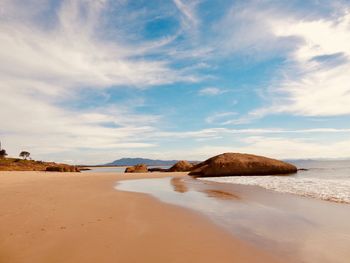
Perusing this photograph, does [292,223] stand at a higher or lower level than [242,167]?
lower

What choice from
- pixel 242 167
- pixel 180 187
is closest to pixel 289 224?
pixel 180 187

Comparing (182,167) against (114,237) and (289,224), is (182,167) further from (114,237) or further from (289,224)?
(114,237)

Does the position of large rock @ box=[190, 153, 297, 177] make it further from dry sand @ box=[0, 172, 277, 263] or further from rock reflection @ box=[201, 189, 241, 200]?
dry sand @ box=[0, 172, 277, 263]

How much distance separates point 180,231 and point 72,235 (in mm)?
2827

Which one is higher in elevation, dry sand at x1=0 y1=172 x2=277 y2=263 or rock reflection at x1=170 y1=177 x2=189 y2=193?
rock reflection at x1=170 y1=177 x2=189 y2=193

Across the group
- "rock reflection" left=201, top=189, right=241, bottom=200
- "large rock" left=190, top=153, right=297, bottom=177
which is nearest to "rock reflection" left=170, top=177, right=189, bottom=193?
"rock reflection" left=201, top=189, right=241, bottom=200

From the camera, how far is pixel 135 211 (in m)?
11.4

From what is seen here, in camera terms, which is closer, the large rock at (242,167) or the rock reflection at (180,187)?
the rock reflection at (180,187)

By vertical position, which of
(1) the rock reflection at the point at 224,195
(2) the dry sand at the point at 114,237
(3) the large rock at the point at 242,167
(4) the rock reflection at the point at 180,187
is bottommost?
(2) the dry sand at the point at 114,237

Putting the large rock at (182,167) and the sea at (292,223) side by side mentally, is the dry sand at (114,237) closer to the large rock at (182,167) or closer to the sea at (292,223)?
the sea at (292,223)

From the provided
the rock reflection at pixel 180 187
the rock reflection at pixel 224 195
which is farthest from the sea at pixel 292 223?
the rock reflection at pixel 180 187

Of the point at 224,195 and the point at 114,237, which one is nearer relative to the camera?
the point at 114,237

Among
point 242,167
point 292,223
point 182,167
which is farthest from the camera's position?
point 182,167

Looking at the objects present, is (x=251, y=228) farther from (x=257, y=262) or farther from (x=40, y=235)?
(x=40, y=235)
